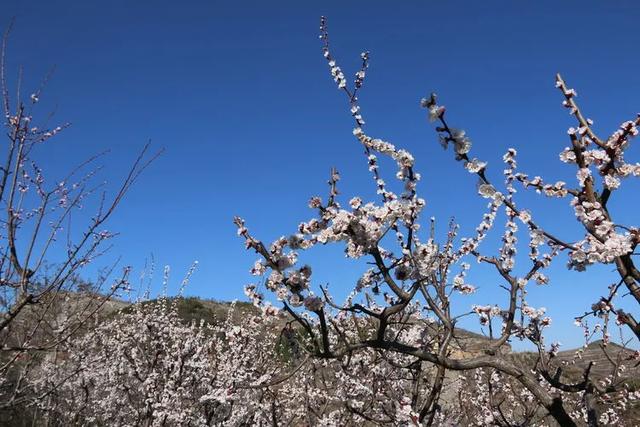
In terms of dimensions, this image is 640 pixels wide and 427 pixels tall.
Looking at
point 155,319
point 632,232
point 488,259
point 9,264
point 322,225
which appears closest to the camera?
point 632,232

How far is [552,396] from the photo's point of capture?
2.98 m

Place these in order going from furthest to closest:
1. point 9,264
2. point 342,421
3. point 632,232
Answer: point 342,421 → point 9,264 → point 632,232

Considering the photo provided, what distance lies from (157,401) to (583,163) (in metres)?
7.04

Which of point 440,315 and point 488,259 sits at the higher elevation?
point 488,259

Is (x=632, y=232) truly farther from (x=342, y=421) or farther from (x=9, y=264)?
(x=342, y=421)

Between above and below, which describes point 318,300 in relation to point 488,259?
below

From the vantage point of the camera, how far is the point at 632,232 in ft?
9.66

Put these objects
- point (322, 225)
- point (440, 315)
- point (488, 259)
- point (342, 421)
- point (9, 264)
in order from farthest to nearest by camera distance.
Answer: point (342, 421)
point (488, 259)
point (9, 264)
point (440, 315)
point (322, 225)

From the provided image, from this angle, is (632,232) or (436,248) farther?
(436,248)

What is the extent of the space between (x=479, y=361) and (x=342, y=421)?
477 centimetres

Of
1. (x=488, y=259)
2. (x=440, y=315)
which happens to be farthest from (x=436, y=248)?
(x=488, y=259)

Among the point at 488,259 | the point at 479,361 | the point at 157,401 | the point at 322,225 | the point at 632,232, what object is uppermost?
the point at 488,259

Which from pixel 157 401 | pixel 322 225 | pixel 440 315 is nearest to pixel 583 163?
pixel 440 315

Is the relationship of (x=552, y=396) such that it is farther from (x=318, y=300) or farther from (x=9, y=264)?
(x=9, y=264)
